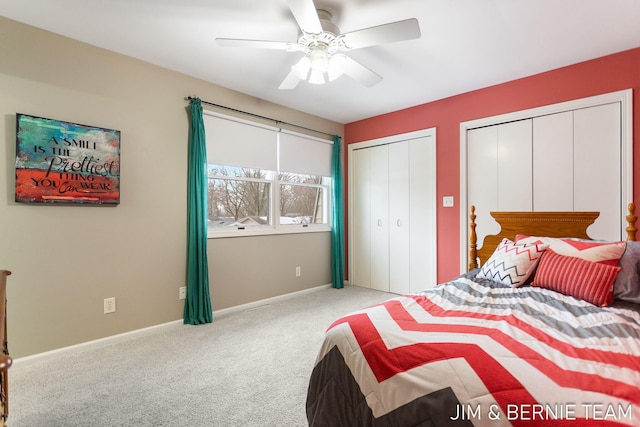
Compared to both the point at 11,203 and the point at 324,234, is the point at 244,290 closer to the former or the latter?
the point at 324,234

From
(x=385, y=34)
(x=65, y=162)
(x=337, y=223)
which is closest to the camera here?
(x=385, y=34)

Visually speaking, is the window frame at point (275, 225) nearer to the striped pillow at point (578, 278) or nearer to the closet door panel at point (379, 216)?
the closet door panel at point (379, 216)

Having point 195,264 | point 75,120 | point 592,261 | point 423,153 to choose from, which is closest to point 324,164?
point 423,153

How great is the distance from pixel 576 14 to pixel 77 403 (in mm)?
4046

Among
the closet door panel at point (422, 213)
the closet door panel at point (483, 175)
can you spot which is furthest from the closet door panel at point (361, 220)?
the closet door panel at point (483, 175)

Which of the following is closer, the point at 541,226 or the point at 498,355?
the point at 498,355

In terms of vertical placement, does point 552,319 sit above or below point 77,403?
above

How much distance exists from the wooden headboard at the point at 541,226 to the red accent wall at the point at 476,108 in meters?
0.44

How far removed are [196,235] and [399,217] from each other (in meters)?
2.56

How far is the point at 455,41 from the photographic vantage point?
2.34m

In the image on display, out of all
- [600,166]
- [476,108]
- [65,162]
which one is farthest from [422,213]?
[65,162]

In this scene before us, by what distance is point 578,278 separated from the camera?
174cm

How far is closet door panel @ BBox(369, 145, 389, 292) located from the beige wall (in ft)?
6.32

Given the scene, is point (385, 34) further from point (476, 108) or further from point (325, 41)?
point (476, 108)
